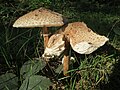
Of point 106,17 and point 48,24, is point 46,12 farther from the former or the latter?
point 106,17

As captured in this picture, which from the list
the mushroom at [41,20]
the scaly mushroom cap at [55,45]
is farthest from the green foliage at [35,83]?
the mushroom at [41,20]

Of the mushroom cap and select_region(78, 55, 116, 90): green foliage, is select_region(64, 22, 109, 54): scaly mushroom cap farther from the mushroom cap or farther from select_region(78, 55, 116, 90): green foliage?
select_region(78, 55, 116, 90): green foliage

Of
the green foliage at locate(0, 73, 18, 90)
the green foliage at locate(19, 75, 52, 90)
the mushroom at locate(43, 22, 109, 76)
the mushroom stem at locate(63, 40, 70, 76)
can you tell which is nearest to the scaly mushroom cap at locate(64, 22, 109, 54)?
the mushroom at locate(43, 22, 109, 76)

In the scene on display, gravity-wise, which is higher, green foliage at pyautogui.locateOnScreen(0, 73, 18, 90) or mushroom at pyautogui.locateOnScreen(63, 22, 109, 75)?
mushroom at pyautogui.locateOnScreen(63, 22, 109, 75)

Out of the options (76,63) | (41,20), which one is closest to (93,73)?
(76,63)

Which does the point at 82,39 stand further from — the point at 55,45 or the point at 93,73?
the point at 93,73

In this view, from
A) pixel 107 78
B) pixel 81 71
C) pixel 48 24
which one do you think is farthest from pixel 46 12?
pixel 107 78
